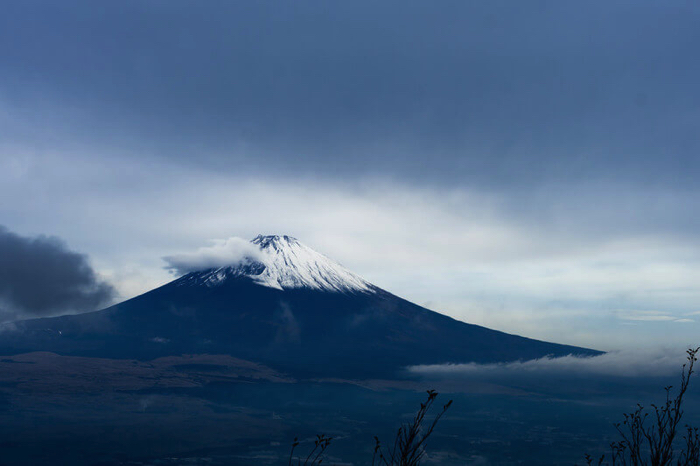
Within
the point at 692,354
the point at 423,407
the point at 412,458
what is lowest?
the point at 412,458

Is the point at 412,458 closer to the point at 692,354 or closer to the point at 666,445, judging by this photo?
the point at 666,445

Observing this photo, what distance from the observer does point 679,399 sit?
11.6 meters

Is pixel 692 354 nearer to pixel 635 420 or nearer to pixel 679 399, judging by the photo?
pixel 679 399

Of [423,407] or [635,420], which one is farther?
[635,420]

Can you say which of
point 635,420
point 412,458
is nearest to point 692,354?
point 635,420

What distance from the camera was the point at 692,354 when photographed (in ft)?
38.7

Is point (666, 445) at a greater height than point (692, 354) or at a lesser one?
lesser

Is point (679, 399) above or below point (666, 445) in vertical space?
above

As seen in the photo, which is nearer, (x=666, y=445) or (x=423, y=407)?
(x=423, y=407)

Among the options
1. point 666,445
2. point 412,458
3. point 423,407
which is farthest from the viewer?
point 666,445

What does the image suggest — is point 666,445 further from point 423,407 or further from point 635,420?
point 423,407

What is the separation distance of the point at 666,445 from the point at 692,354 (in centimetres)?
198

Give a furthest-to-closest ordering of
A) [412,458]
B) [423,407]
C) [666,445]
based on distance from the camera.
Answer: [666,445]
[412,458]
[423,407]

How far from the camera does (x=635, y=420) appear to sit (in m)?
11.9
